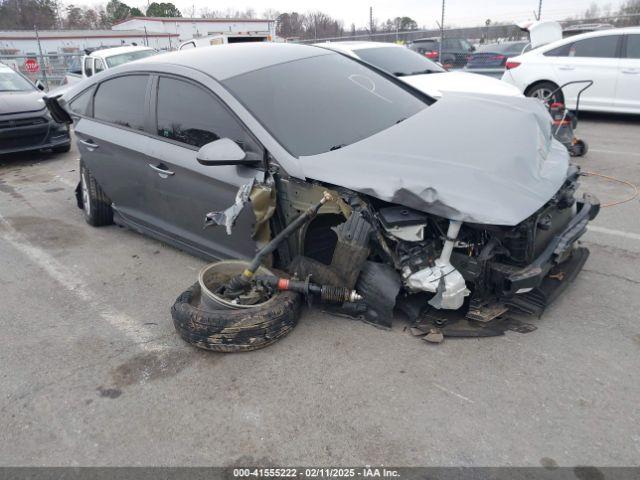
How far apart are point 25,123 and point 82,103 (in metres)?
3.93

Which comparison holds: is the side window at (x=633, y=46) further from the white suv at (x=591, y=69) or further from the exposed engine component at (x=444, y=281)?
the exposed engine component at (x=444, y=281)

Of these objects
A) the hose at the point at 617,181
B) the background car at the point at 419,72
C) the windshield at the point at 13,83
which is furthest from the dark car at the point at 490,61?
the windshield at the point at 13,83

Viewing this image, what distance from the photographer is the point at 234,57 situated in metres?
4.00

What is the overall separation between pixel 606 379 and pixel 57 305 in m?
3.65

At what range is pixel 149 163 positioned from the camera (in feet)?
13.4

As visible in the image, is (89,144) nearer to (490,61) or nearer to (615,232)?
(615,232)

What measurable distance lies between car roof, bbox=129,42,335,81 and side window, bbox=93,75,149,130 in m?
0.17

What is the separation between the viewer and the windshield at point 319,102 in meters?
3.39

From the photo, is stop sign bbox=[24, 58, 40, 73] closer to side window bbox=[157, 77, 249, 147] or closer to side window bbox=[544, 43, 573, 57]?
side window bbox=[544, 43, 573, 57]

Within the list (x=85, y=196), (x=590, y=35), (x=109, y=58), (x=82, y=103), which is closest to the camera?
(x=82, y=103)

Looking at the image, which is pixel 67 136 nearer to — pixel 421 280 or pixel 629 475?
pixel 421 280

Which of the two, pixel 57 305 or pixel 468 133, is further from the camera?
pixel 57 305

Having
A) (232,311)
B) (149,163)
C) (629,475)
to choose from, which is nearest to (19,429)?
(232,311)

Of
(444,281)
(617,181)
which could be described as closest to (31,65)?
(617,181)
